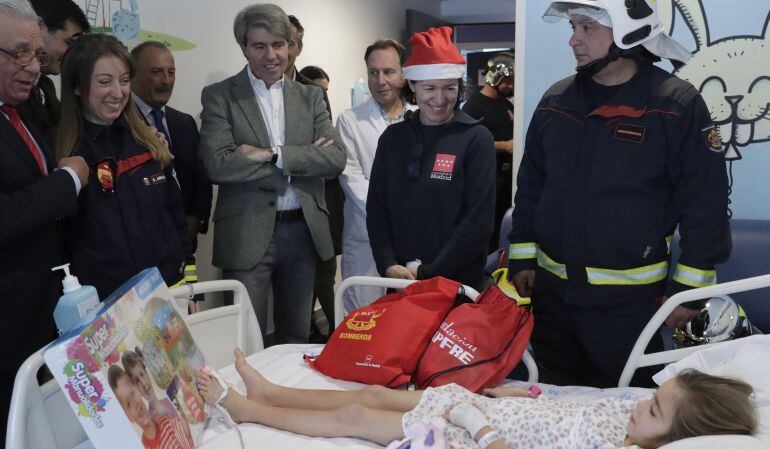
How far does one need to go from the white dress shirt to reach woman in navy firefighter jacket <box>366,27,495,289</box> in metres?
0.49

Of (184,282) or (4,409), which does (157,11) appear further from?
(4,409)

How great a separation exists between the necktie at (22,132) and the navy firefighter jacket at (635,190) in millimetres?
1748

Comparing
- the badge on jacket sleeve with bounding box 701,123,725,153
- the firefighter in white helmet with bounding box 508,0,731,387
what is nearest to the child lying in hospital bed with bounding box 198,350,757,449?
the firefighter in white helmet with bounding box 508,0,731,387

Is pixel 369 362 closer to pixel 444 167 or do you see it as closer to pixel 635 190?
pixel 444 167

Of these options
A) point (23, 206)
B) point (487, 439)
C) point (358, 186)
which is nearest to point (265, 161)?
point (358, 186)

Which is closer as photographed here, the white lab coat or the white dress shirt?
the white dress shirt

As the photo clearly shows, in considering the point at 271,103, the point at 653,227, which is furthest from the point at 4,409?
the point at 653,227

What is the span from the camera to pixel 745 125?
3.21m

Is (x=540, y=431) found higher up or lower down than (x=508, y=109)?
lower down

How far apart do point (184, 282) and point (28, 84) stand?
0.88 m

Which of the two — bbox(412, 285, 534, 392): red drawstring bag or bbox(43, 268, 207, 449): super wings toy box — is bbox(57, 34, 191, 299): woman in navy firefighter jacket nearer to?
bbox(43, 268, 207, 449): super wings toy box

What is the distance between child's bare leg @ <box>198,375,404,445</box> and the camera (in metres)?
1.85

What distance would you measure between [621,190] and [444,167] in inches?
28.5

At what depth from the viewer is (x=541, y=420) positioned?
1790 mm
